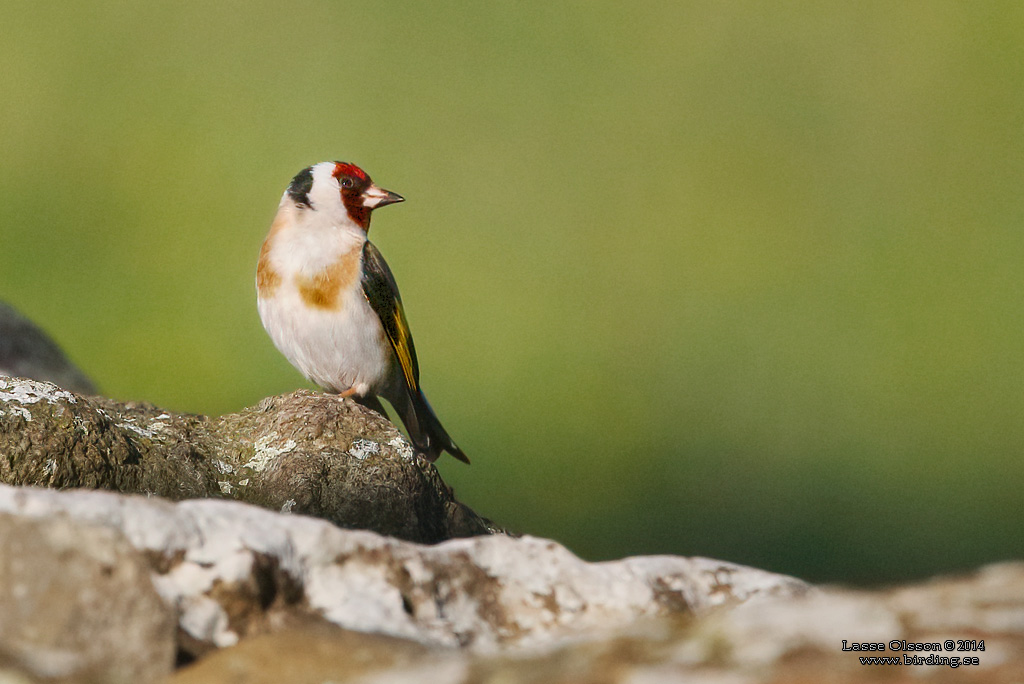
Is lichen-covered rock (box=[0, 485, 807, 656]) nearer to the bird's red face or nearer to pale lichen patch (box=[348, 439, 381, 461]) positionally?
pale lichen patch (box=[348, 439, 381, 461])

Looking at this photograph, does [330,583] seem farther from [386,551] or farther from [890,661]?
[890,661]

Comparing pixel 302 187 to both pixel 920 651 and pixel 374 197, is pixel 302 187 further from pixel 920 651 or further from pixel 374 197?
pixel 920 651

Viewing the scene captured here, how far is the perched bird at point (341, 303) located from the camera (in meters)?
4.54

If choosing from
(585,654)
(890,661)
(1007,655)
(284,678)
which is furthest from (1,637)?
(1007,655)

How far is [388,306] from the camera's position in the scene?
183 inches

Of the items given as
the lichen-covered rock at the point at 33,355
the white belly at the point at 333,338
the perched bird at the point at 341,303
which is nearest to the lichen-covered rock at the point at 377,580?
the perched bird at the point at 341,303

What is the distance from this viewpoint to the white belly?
454 centimetres

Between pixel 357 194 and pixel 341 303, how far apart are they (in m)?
0.54

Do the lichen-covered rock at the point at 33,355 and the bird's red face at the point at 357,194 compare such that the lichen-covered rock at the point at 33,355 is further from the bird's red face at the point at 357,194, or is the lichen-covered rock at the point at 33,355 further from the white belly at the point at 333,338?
the bird's red face at the point at 357,194

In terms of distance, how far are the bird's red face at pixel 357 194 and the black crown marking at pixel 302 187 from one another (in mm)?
136

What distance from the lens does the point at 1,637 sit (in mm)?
1863

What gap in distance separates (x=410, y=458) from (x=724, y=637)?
179cm

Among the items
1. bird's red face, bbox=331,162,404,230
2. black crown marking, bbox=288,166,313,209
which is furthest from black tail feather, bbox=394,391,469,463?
black crown marking, bbox=288,166,313,209

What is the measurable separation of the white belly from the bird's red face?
43cm
